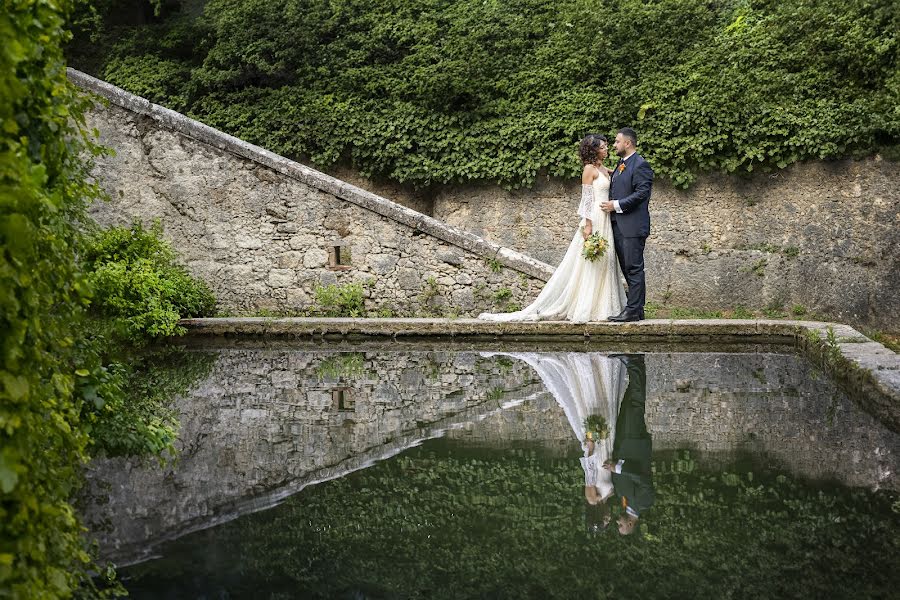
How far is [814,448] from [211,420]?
3.63 meters

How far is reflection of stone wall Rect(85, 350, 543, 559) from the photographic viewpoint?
414cm

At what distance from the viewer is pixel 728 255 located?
12.6 metres

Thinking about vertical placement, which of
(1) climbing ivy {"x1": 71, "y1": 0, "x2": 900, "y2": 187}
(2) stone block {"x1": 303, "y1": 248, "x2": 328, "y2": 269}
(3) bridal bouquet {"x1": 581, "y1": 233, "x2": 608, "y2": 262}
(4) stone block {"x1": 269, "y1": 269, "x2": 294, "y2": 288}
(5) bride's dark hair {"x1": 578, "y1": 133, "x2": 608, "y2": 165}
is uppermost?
(1) climbing ivy {"x1": 71, "y1": 0, "x2": 900, "y2": 187}

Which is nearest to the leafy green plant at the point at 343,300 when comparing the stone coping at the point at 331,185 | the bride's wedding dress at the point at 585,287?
the stone coping at the point at 331,185

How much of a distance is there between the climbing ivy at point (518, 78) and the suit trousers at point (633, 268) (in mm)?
2621

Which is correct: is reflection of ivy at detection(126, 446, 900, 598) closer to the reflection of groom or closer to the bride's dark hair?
the reflection of groom

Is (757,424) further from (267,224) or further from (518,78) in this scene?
(518,78)

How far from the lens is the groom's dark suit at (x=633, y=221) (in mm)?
10297

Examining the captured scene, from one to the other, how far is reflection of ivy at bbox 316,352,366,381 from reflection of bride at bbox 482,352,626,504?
1.29m

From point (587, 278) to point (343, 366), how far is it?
343cm

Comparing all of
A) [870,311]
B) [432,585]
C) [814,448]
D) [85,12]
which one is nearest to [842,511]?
[814,448]

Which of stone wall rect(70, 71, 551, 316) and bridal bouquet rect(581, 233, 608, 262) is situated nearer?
bridal bouquet rect(581, 233, 608, 262)

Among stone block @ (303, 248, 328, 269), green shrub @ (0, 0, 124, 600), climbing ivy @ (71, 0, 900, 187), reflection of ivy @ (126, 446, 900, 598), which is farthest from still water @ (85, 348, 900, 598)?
climbing ivy @ (71, 0, 900, 187)

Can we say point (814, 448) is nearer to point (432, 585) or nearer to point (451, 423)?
point (451, 423)
